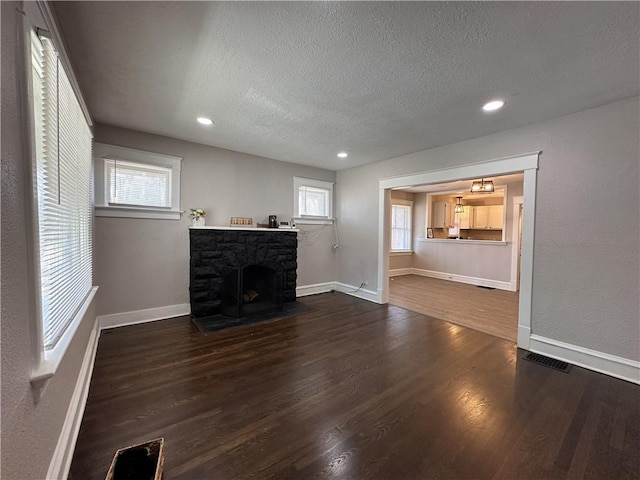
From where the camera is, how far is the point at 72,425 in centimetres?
159

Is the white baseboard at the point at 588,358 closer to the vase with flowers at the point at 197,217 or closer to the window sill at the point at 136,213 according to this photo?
the vase with flowers at the point at 197,217

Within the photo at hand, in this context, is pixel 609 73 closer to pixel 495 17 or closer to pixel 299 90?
pixel 495 17

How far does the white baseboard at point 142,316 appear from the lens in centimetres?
329

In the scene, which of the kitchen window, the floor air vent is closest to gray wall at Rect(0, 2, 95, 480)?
the floor air vent

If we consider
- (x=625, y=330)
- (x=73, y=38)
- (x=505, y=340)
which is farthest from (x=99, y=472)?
(x=625, y=330)

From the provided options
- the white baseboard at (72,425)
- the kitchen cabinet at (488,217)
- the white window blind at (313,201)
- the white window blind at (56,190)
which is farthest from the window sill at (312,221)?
the kitchen cabinet at (488,217)

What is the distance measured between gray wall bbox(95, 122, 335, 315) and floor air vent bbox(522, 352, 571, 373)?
3891 mm

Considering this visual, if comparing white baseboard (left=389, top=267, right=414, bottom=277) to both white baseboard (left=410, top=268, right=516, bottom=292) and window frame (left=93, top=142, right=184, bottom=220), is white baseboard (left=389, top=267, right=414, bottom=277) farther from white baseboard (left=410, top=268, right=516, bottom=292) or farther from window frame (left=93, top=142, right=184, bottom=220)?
window frame (left=93, top=142, right=184, bottom=220)

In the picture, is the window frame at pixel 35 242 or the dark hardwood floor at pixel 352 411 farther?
the dark hardwood floor at pixel 352 411

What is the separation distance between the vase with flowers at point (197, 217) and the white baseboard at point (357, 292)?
9.70 feet

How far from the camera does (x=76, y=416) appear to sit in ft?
5.56

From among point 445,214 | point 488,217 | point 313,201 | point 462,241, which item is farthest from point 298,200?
point 488,217

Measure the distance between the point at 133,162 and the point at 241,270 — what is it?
6.57 feet

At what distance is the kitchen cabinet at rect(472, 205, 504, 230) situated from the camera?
709 cm
